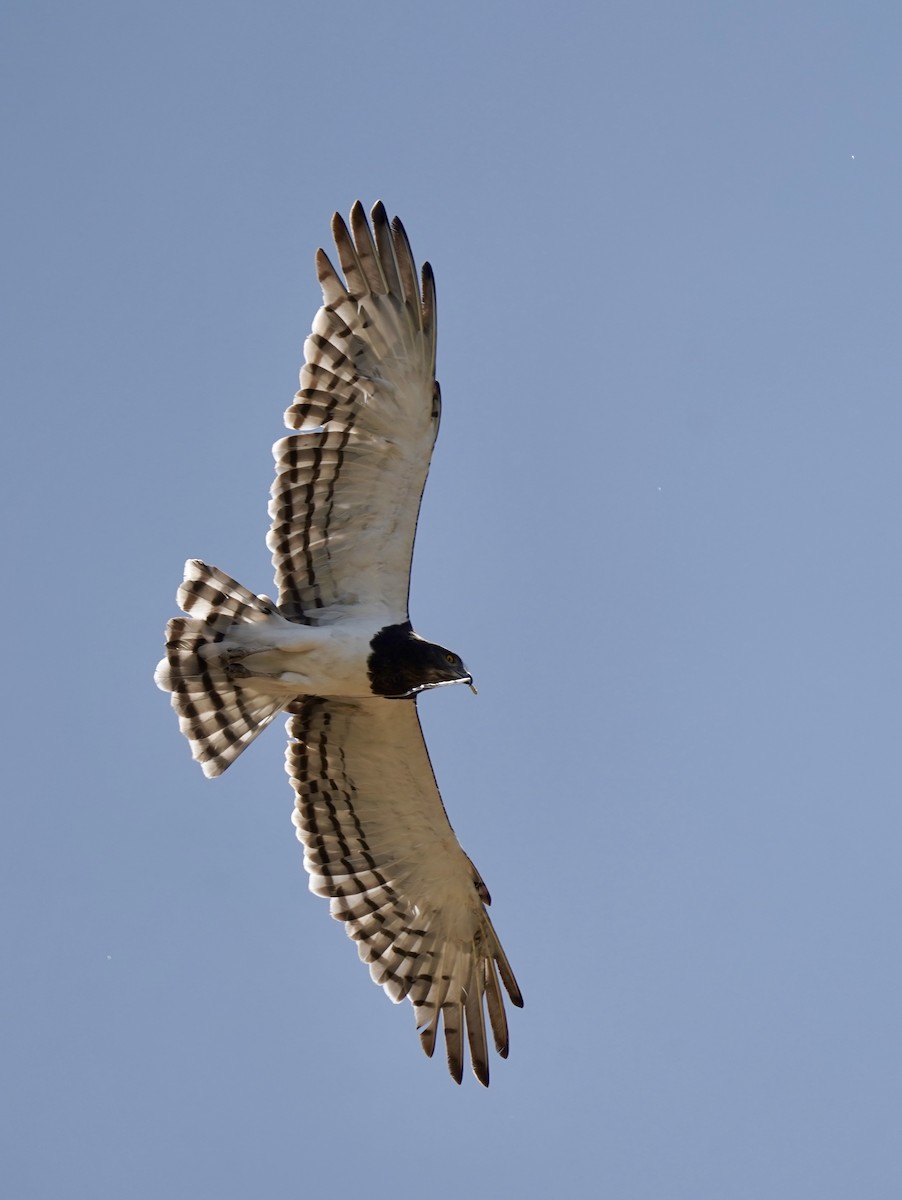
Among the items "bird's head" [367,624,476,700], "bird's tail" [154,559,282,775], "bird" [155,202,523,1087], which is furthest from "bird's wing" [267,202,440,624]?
"bird's head" [367,624,476,700]

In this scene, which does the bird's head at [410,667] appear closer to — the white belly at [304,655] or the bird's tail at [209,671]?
the white belly at [304,655]

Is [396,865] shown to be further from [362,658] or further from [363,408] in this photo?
[363,408]

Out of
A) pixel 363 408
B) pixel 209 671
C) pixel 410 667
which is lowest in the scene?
pixel 410 667

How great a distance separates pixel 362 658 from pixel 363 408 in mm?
1740

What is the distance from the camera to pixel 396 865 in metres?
13.8

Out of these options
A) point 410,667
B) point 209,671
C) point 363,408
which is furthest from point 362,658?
point 363,408

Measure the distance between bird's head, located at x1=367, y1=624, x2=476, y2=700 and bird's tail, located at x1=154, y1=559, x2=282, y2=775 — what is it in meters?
0.86

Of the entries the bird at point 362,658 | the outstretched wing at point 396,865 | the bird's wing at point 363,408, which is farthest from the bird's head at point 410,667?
the bird's wing at point 363,408

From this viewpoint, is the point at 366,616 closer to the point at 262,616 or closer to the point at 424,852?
the point at 262,616

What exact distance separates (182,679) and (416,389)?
2.64 m

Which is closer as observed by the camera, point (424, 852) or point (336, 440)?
point (336, 440)

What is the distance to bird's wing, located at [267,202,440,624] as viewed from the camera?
12.6 metres

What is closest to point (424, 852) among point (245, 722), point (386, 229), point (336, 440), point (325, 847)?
point (325, 847)

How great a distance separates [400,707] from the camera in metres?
13.2
